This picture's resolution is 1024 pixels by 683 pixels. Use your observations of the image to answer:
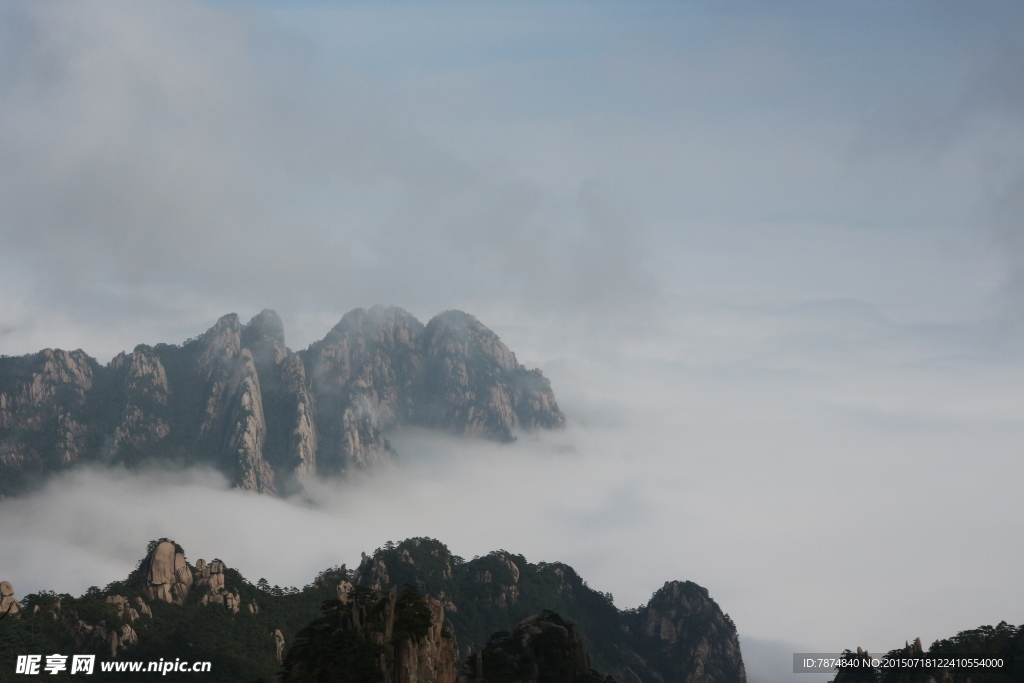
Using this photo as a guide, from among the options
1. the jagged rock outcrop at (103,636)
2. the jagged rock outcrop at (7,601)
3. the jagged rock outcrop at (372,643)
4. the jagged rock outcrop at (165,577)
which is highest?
the jagged rock outcrop at (165,577)

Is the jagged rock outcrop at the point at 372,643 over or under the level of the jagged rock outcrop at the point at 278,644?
under

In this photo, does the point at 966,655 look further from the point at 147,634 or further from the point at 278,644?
the point at 147,634

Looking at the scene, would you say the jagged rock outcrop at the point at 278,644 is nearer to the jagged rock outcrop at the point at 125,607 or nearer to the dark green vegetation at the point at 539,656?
the jagged rock outcrop at the point at 125,607

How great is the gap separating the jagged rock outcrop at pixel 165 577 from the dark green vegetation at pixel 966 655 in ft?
414

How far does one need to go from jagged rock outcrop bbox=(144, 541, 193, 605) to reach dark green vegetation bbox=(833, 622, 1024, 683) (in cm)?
12612

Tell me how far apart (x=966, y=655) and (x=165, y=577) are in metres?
144

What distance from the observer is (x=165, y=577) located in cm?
19512

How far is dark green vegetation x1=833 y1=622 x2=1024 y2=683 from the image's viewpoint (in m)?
178

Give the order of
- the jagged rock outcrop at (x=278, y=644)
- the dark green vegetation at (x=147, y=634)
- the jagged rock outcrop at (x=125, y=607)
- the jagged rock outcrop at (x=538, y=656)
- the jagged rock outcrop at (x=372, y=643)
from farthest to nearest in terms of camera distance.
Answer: the jagged rock outcrop at (x=278, y=644) → the jagged rock outcrop at (x=125, y=607) → the dark green vegetation at (x=147, y=634) → the jagged rock outcrop at (x=538, y=656) → the jagged rock outcrop at (x=372, y=643)

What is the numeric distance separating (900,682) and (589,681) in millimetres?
58699

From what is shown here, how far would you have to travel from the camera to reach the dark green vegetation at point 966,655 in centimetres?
17775

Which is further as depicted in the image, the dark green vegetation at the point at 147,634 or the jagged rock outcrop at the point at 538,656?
the dark green vegetation at the point at 147,634

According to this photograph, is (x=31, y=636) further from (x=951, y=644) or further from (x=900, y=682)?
(x=951, y=644)

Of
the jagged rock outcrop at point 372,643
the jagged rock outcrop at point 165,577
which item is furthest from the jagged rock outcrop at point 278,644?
the jagged rock outcrop at point 372,643
